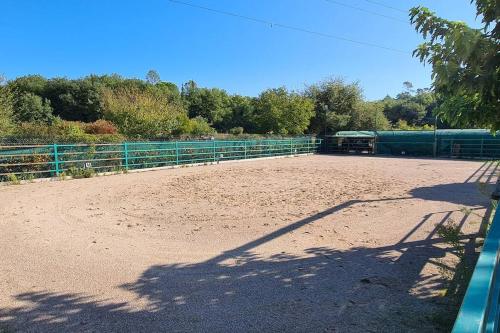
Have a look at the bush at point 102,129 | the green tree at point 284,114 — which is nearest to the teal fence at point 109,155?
the bush at point 102,129

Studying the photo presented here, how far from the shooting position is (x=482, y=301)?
1.15 m

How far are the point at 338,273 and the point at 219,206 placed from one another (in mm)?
4797

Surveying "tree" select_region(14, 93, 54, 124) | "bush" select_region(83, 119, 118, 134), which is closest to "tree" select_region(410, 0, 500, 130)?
"bush" select_region(83, 119, 118, 134)

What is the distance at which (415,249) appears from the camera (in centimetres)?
552

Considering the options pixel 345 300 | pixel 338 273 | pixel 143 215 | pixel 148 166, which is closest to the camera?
pixel 345 300

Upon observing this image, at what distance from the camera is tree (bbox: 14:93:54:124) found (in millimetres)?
43906

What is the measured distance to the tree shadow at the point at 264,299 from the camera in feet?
10.7

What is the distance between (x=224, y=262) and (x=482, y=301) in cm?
408

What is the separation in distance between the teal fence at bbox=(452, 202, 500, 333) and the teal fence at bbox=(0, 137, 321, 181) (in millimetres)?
14944

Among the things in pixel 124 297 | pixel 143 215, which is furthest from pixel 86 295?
pixel 143 215

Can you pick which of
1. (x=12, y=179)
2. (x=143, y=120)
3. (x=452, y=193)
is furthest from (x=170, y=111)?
(x=452, y=193)

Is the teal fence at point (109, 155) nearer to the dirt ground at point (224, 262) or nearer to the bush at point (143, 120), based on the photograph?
the bush at point (143, 120)

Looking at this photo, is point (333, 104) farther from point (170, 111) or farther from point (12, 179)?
point (12, 179)

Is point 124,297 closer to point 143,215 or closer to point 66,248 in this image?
point 66,248
